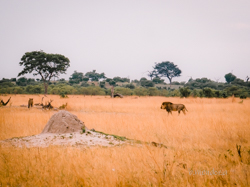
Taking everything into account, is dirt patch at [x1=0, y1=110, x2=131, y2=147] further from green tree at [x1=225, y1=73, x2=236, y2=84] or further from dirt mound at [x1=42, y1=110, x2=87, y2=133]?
green tree at [x1=225, y1=73, x2=236, y2=84]

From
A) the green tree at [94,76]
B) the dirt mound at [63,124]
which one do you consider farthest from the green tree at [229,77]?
the dirt mound at [63,124]

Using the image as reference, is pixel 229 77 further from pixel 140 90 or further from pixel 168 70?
pixel 140 90

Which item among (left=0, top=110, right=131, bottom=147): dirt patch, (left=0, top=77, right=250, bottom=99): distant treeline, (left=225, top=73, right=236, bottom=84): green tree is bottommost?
(left=0, top=110, right=131, bottom=147): dirt patch

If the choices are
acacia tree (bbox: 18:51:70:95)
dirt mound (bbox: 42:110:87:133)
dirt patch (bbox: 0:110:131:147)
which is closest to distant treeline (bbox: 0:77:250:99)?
acacia tree (bbox: 18:51:70:95)

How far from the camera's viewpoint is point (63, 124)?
233 inches

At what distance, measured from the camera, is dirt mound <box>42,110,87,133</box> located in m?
5.86

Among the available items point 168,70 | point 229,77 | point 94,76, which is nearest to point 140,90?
point 168,70

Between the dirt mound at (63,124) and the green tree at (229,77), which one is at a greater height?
the green tree at (229,77)

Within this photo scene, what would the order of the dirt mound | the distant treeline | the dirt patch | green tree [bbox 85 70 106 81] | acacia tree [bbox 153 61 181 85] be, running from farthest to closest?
green tree [bbox 85 70 106 81] → acacia tree [bbox 153 61 181 85] → the distant treeline → the dirt mound → the dirt patch

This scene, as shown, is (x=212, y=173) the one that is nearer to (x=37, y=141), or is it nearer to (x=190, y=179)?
(x=190, y=179)

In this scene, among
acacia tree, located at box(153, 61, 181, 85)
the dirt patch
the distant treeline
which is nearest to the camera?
the dirt patch

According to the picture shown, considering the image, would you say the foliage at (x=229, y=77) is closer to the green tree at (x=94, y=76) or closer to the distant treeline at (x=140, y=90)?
the distant treeline at (x=140, y=90)

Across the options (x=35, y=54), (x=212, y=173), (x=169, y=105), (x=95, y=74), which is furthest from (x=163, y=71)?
(x=212, y=173)

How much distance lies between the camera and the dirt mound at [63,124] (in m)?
5.86
